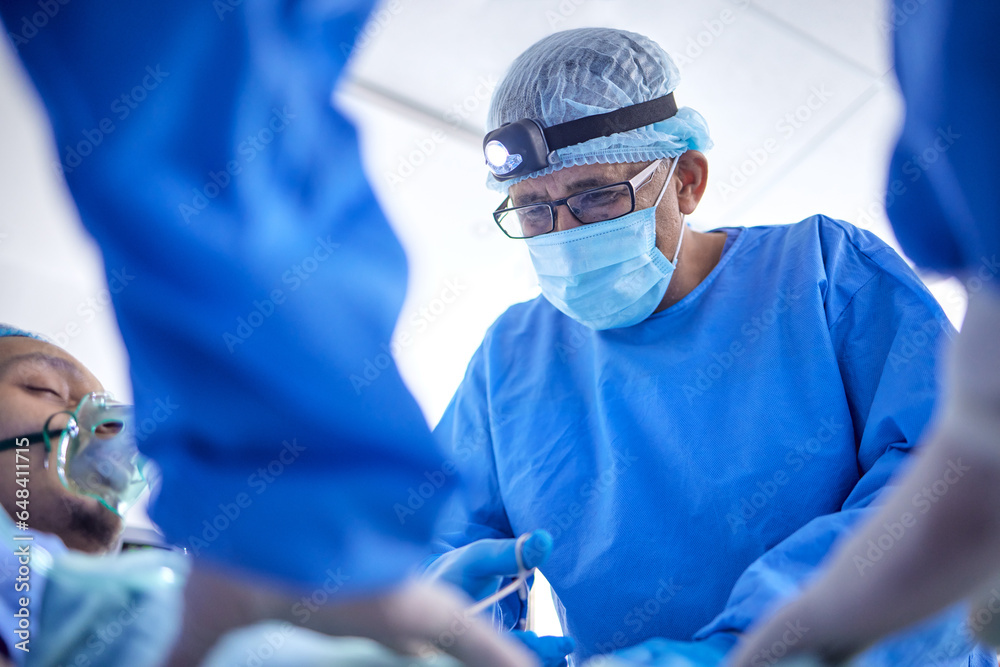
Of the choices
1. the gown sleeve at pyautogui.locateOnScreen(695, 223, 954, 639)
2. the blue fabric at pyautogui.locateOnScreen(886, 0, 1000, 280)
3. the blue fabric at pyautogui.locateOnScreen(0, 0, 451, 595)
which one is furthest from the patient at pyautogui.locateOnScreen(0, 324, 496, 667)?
the blue fabric at pyautogui.locateOnScreen(886, 0, 1000, 280)

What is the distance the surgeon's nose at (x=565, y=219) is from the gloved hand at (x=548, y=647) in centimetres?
66

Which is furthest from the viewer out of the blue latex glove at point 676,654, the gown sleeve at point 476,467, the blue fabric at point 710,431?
the gown sleeve at point 476,467

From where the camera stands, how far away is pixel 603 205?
1242 mm

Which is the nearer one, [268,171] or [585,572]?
[268,171]

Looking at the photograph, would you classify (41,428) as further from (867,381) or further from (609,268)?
(867,381)

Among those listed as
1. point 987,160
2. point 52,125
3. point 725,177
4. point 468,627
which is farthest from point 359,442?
point 725,177

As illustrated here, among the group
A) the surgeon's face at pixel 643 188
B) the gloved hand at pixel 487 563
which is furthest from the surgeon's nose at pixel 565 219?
the gloved hand at pixel 487 563

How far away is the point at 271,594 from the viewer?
1.89 ft

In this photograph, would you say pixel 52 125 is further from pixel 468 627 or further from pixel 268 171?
pixel 468 627

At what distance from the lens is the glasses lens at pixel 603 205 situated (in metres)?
1.24

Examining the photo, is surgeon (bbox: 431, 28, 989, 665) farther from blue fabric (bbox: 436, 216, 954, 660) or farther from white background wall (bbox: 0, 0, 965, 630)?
white background wall (bbox: 0, 0, 965, 630)

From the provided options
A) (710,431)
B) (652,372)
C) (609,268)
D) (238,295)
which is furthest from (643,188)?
(238,295)

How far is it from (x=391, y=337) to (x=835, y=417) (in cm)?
73

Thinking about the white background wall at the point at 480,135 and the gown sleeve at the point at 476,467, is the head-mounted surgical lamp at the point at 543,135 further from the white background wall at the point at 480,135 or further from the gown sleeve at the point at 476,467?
the white background wall at the point at 480,135
